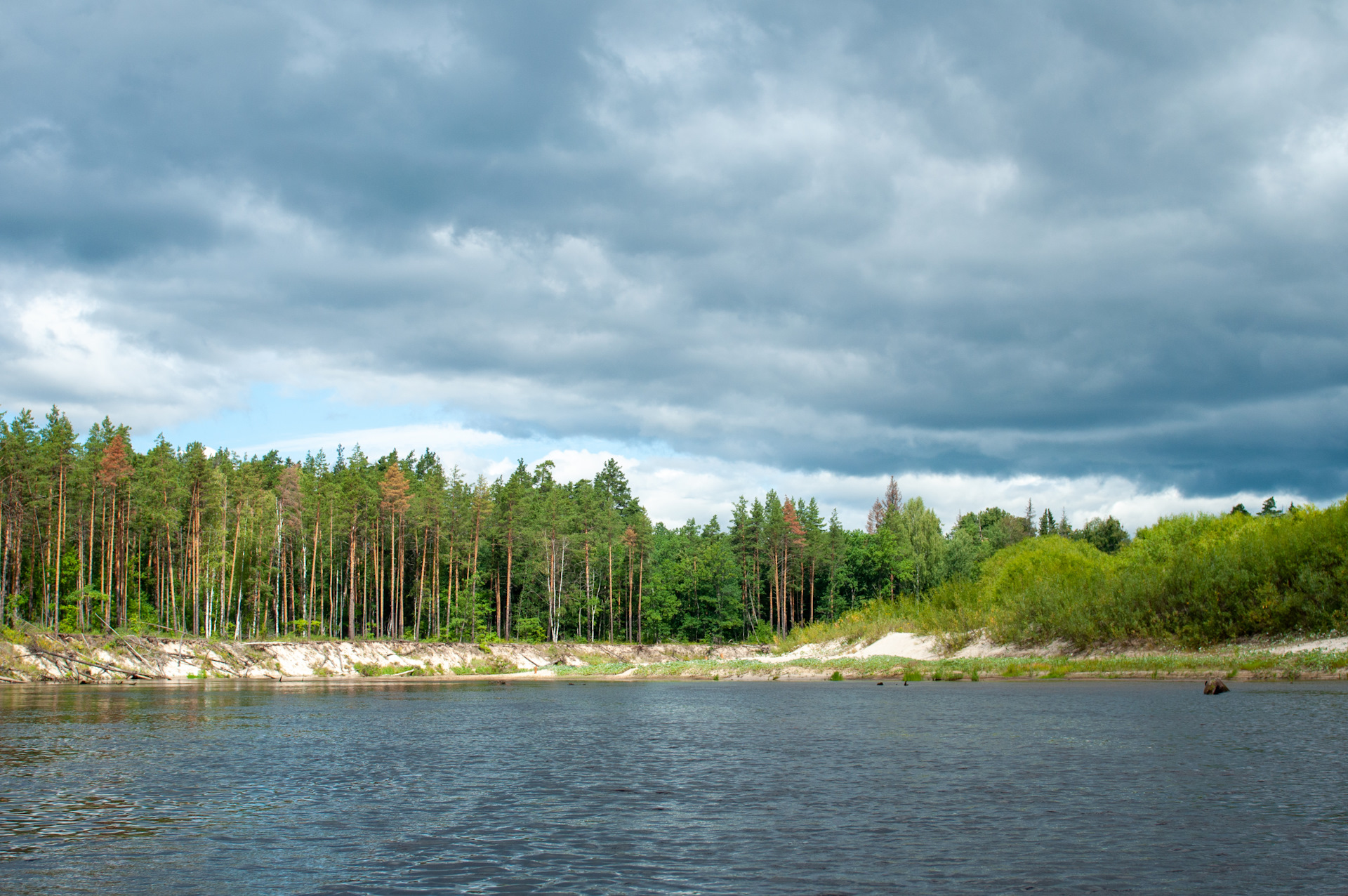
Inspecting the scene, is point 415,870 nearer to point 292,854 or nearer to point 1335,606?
point 292,854

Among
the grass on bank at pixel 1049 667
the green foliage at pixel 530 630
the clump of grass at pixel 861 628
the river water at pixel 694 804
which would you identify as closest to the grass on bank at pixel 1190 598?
the grass on bank at pixel 1049 667

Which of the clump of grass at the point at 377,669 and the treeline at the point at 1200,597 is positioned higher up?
the treeline at the point at 1200,597

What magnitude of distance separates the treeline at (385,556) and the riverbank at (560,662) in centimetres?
1365

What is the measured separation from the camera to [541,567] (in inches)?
4424

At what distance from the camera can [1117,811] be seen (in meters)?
12.2

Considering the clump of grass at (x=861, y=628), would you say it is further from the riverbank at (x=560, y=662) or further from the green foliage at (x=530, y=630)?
the green foliage at (x=530, y=630)

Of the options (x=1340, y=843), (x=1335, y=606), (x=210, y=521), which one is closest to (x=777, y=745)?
(x=1340, y=843)

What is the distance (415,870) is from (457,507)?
104599 millimetres

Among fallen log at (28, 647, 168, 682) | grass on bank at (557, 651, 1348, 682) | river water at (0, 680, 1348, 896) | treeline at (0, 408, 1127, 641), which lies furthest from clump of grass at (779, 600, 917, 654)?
fallen log at (28, 647, 168, 682)

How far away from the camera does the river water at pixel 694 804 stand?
9.23 metres

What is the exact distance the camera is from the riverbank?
149 feet

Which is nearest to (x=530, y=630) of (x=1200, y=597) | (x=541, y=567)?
(x=541, y=567)

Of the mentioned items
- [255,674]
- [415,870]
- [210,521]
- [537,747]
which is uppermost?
[210,521]

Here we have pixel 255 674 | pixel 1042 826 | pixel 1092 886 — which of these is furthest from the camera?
pixel 255 674
